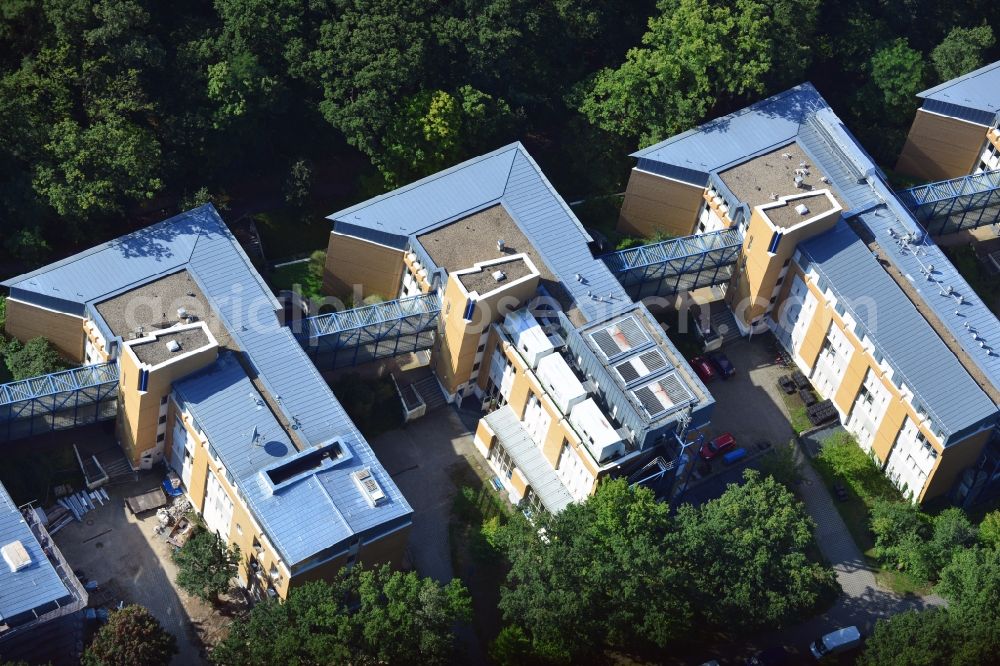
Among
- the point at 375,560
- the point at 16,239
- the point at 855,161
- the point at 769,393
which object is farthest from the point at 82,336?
the point at 855,161

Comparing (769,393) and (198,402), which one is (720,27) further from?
(198,402)

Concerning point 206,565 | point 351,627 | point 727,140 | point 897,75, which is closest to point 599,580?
point 351,627

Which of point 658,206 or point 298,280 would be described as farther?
point 658,206

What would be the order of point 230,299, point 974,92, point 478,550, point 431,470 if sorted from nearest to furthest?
point 478,550 < point 230,299 < point 431,470 < point 974,92

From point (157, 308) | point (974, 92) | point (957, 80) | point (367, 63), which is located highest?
point (367, 63)

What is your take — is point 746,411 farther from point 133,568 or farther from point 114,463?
point 114,463

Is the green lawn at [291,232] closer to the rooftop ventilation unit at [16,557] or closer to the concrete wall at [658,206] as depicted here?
the concrete wall at [658,206]
